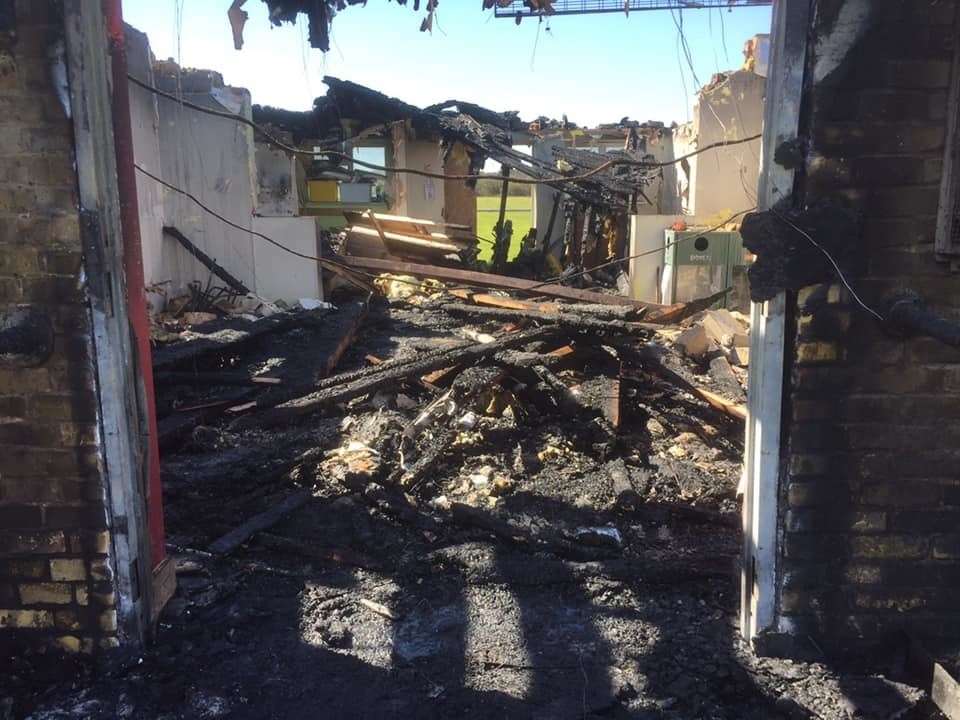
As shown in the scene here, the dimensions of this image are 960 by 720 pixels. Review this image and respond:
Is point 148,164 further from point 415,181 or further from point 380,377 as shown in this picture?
point 415,181

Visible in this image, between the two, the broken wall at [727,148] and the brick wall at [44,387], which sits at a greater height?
the broken wall at [727,148]

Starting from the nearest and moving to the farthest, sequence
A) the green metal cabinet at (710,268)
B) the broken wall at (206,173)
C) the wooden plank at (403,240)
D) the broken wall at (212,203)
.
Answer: the broken wall at (212,203), the broken wall at (206,173), the green metal cabinet at (710,268), the wooden plank at (403,240)

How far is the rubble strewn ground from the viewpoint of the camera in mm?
2754

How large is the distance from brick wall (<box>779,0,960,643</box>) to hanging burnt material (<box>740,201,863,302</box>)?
0.05 metres

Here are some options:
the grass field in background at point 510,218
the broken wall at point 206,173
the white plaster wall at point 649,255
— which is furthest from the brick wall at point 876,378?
the grass field in background at point 510,218

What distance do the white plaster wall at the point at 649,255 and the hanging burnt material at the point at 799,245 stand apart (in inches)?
358

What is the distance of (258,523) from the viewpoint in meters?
4.13

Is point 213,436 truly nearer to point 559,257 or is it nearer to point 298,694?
point 298,694

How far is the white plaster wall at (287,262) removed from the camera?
36.7 ft

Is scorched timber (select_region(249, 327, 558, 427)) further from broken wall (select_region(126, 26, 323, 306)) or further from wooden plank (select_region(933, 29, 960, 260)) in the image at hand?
broken wall (select_region(126, 26, 323, 306))

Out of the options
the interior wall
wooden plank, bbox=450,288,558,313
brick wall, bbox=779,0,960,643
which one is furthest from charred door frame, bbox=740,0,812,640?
the interior wall

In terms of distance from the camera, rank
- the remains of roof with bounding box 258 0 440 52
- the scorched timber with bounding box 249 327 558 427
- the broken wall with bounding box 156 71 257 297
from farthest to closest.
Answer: the broken wall with bounding box 156 71 257 297 < the scorched timber with bounding box 249 327 558 427 < the remains of roof with bounding box 258 0 440 52

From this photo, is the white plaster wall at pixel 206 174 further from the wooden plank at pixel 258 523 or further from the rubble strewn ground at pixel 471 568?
the wooden plank at pixel 258 523

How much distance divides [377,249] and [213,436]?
8.45m
